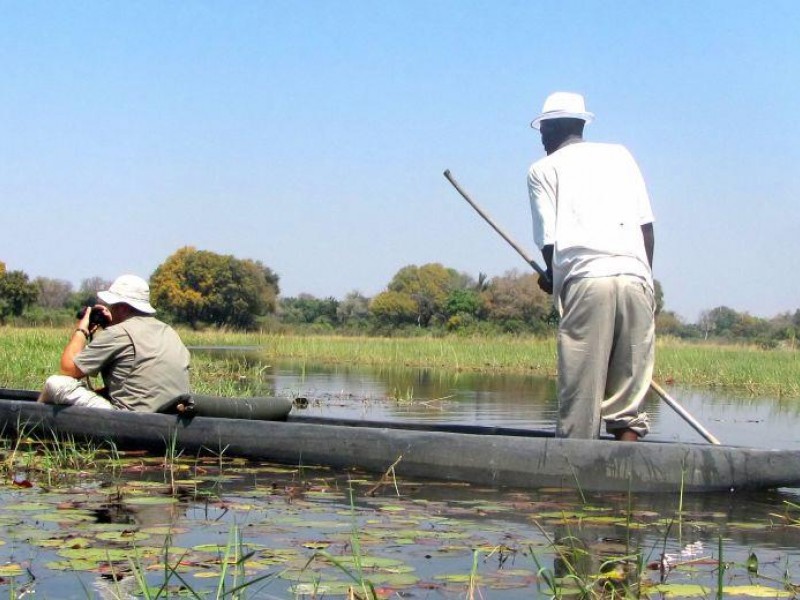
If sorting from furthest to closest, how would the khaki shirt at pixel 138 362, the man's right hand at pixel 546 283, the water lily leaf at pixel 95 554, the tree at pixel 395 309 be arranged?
1. the tree at pixel 395 309
2. the khaki shirt at pixel 138 362
3. the man's right hand at pixel 546 283
4. the water lily leaf at pixel 95 554

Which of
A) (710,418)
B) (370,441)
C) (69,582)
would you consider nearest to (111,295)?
(370,441)

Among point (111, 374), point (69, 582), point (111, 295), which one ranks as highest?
point (111, 295)

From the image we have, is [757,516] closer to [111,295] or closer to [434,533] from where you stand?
[434,533]

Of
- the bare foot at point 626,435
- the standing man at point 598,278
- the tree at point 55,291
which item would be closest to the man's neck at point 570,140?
the standing man at point 598,278

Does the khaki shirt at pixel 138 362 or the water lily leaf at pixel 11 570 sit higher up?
the khaki shirt at pixel 138 362

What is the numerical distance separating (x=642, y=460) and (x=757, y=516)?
0.56 m

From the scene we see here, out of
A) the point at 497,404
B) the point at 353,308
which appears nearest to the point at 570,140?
the point at 497,404

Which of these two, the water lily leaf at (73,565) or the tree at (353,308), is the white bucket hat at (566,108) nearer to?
the water lily leaf at (73,565)

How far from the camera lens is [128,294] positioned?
236 inches

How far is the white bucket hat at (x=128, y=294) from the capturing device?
5984 mm

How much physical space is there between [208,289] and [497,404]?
4688 cm

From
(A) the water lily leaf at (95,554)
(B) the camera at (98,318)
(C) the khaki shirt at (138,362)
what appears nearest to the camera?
(A) the water lily leaf at (95,554)

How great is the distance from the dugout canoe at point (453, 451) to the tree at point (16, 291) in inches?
1761

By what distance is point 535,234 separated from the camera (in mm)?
5074
